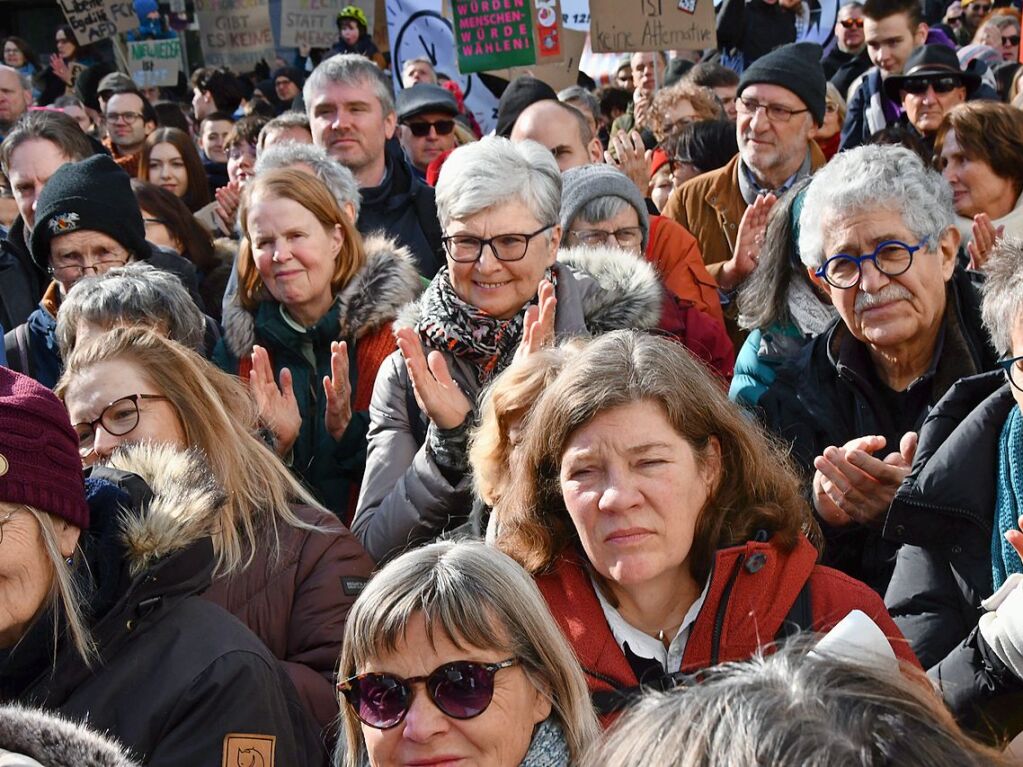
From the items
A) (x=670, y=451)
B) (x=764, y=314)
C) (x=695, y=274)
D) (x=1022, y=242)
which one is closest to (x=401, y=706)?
(x=670, y=451)

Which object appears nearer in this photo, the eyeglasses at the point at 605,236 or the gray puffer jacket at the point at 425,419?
the gray puffer jacket at the point at 425,419

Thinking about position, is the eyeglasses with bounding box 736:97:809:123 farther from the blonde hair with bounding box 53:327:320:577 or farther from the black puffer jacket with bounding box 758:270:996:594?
the blonde hair with bounding box 53:327:320:577

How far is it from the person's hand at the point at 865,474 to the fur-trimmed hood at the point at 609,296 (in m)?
1.03

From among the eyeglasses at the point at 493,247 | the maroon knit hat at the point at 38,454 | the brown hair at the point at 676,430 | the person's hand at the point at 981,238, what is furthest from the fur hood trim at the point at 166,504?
the person's hand at the point at 981,238

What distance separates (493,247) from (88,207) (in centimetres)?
179

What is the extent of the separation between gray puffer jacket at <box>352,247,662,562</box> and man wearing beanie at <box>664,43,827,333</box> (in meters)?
1.22

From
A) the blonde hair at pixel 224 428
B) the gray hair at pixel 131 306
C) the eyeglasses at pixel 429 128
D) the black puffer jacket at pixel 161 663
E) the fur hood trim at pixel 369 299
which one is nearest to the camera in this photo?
the black puffer jacket at pixel 161 663

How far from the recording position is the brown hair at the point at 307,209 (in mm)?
4641

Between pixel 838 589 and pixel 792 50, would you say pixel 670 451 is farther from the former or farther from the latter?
pixel 792 50

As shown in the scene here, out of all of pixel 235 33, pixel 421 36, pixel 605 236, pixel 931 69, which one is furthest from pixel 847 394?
pixel 235 33

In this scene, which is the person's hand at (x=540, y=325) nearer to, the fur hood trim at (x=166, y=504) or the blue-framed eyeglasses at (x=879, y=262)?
the blue-framed eyeglasses at (x=879, y=262)

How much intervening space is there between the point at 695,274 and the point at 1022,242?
204 cm

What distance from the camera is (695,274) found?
197 inches

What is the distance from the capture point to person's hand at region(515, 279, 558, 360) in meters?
3.62
